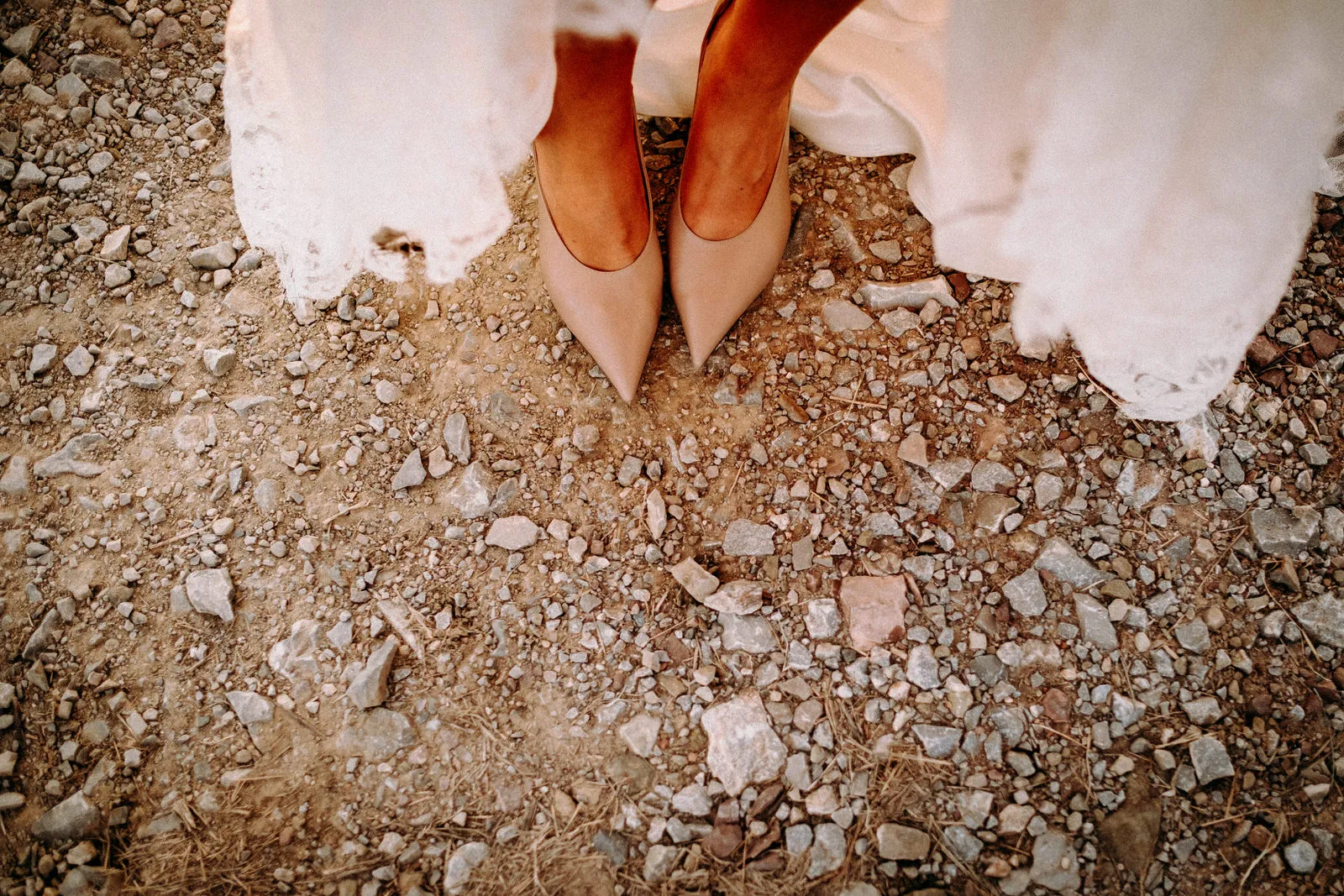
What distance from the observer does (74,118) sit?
1.63m

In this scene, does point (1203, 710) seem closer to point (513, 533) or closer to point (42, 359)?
point (513, 533)

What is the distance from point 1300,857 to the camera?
117cm

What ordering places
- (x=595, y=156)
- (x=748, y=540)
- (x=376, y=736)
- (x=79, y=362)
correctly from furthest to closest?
(x=79, y=362), (x=748, y=540), (x=376, y=736), (x=595, y=156)

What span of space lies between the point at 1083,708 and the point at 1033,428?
1.45 feet

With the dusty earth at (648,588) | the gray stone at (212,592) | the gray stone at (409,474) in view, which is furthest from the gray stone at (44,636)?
the gray stone at (409,474)

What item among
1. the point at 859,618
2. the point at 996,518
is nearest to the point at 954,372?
the point at 996,518

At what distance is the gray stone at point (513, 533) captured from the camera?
1.34m

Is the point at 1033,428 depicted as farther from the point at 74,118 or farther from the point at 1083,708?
the point at 74,118

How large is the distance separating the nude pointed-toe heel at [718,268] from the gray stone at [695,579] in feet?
1.11

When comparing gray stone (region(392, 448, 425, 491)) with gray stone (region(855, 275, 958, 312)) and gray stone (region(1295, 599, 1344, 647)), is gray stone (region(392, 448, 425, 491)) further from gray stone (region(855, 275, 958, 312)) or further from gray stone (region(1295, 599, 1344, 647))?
gray stone (region(1295, 599, 1344, 647))

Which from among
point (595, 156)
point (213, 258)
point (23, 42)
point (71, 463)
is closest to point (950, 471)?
point (595, 156)

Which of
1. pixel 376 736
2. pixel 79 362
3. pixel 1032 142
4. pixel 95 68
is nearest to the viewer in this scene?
pixel 1032 142

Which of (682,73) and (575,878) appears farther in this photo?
(682,73)

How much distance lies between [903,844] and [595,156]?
104 centimetres
